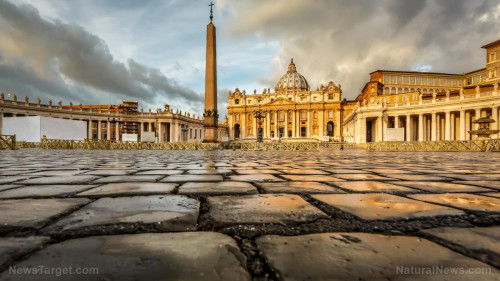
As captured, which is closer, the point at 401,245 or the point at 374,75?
the point at 401,245

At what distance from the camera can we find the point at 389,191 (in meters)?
2.22

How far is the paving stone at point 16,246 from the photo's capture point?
2.71ft

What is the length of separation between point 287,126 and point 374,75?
26.4m

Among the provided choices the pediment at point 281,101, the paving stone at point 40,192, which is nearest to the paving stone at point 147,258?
the paving stone at point 40,192

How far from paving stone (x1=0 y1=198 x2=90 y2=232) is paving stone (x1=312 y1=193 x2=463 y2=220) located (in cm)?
158

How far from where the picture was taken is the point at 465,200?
5.96 feet

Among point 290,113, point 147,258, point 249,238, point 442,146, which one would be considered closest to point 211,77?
point 249,238

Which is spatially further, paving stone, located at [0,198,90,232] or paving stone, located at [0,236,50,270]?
paving stone, located at [0,198,90,232]

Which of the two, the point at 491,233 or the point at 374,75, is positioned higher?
the point at 374,75

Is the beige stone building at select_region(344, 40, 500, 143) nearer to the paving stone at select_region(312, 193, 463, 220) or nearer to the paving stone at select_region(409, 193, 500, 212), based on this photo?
the paving stone at select_region(409, 193, 500, 212)

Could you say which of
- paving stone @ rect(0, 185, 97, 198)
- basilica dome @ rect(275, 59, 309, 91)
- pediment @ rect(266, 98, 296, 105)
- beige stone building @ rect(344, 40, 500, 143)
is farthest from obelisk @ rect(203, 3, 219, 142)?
basilica dome @ rect(275, 59, 309, 91)

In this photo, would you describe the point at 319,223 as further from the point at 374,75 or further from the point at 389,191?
the point at 374,75

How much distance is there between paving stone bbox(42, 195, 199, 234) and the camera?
3.85 ft

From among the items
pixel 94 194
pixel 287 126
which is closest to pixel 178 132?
pixel 287 126
